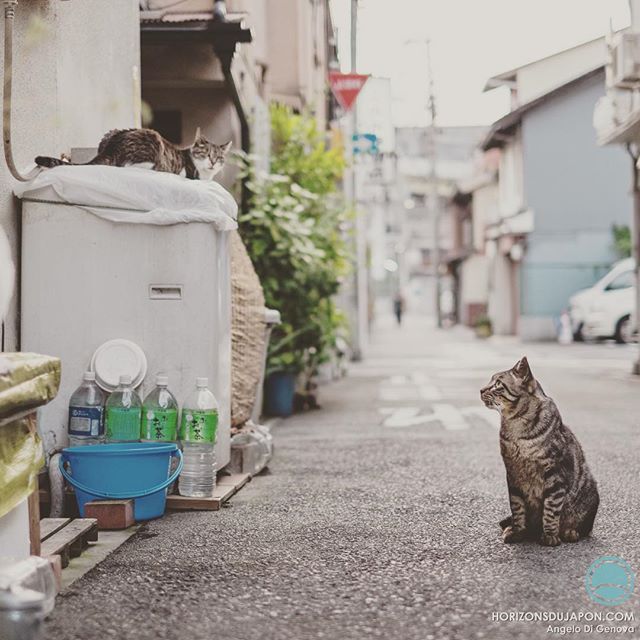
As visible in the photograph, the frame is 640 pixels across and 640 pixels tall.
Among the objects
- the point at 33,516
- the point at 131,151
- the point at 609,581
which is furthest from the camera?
the point at 131,151

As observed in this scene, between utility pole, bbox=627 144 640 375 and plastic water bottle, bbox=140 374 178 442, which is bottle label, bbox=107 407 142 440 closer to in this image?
plastic water bottle, bbox=140 374 178 442

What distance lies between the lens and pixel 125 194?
5008 mm

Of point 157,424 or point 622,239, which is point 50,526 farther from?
point 622,239

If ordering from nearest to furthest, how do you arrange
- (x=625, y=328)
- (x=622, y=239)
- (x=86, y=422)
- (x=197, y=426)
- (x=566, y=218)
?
(x=86, y=422)
(x=197, y=426)
(x=625, y=328)
(x=622, y=239)
(x=566, y=218)

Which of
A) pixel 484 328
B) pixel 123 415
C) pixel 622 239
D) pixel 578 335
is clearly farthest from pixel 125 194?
pixel 484 328

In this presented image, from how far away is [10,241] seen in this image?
4.98m

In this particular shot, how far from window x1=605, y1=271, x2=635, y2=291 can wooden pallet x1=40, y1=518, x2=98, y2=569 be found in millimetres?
22182

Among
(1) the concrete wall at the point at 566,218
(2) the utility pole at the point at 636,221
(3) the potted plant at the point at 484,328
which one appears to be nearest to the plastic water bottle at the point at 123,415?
(2) the utility pole at the point at 636,221

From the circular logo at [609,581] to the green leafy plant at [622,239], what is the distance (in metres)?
27.1

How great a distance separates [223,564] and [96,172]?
7.35 ft

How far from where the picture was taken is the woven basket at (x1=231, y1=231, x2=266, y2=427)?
664 cm

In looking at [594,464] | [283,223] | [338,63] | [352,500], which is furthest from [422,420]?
[338,63]

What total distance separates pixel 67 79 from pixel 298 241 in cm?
397

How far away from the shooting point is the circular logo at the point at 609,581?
3322 millimetres
